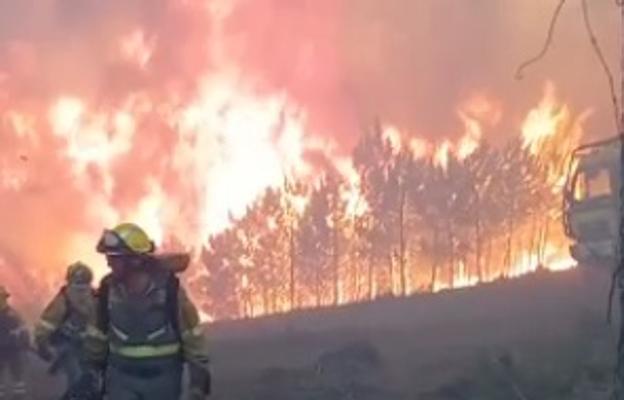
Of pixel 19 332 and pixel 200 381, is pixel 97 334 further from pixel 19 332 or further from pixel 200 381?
pixel 19 332

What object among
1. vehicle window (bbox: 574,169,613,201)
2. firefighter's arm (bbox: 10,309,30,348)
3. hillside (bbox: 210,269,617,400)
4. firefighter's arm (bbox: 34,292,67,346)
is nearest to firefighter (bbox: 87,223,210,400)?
firefighter's arm (bbox: 34,292,67,346)

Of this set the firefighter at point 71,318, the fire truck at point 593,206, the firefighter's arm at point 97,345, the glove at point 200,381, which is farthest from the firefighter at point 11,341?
the fire truck at point 593,206

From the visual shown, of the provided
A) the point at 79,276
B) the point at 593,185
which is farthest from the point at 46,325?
the point at 593,185

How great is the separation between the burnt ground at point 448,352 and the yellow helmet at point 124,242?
7.61 m

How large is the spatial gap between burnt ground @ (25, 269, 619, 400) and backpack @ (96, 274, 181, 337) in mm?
7324

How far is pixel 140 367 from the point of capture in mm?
8375

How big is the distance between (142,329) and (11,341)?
306 inches

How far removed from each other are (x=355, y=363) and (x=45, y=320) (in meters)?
11.7

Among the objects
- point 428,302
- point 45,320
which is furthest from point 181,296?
point 428,302

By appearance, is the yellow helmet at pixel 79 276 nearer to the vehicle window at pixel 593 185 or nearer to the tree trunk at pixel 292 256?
the vehicle window at pixel 593 185

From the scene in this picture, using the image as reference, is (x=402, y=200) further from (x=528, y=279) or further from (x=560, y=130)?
(x=528, y=279)

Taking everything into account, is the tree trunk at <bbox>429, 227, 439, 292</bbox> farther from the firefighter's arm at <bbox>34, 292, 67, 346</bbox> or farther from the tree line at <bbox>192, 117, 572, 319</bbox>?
the firefighter's arm at <bbox>34, 292, 67, 346</bbox>

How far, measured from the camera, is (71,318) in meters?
12.6

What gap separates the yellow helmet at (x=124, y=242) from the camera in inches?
322
